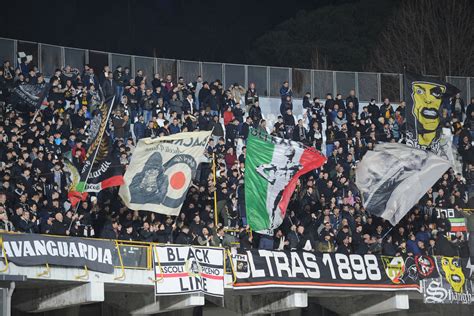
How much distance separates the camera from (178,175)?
96.7 ft

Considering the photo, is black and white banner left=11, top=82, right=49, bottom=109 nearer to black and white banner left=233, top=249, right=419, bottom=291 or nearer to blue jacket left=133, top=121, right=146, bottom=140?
blue jacket left=133, top=121, right=146, bottom=140

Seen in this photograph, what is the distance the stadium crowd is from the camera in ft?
93.8

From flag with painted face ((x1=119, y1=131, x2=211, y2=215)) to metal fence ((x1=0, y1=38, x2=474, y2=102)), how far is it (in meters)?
10.5

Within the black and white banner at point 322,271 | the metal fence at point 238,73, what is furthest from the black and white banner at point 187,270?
the metal fence at point 238,73

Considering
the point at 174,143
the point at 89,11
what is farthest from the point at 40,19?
the point at 174,143

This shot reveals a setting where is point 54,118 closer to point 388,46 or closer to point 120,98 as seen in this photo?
point 120,98

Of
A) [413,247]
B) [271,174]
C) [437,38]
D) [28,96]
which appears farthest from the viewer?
[437,38]

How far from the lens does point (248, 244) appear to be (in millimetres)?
30188

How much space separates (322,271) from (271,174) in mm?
3112

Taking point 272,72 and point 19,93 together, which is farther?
point 272,72

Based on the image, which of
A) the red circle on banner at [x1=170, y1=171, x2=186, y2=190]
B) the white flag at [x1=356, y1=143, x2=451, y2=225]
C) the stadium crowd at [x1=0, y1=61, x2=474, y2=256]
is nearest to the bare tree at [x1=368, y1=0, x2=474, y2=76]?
the stadium crowd at [x1=0, y1=61, x2=474, y2=256]

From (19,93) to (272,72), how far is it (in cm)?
1543

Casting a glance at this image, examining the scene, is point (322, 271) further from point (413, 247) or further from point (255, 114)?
point (255, 114)

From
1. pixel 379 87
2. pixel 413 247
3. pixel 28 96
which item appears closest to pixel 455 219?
pixel 413 247
